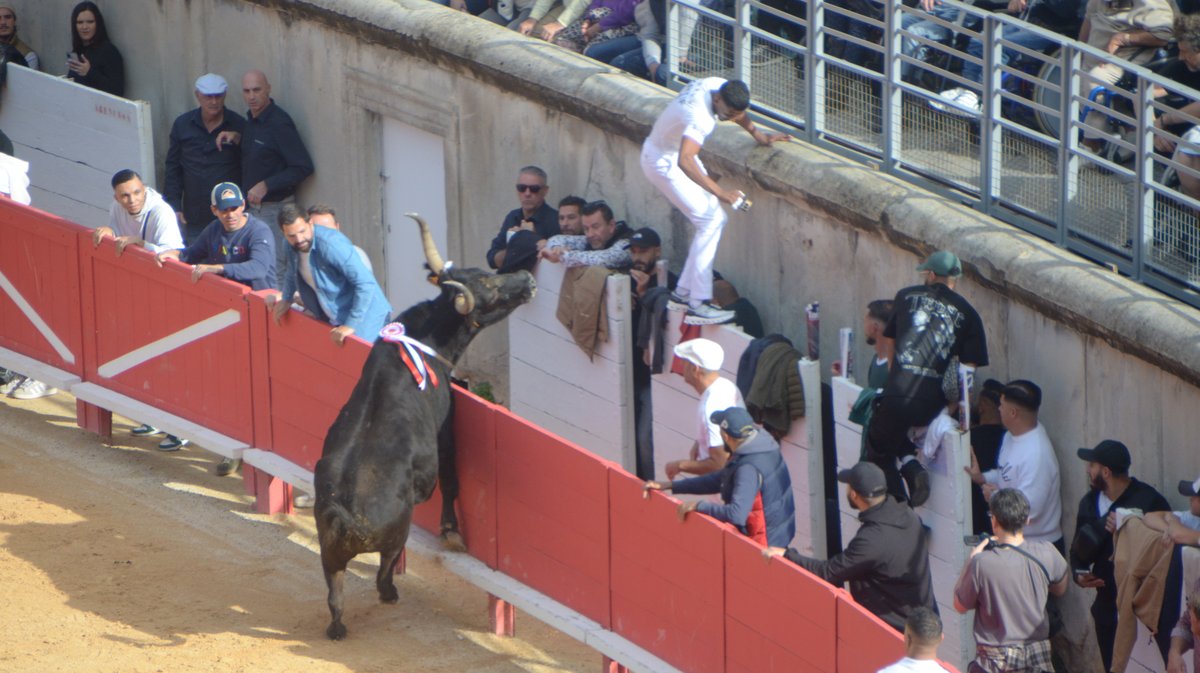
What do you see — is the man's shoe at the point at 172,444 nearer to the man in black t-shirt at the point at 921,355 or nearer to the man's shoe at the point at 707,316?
the man's shoe at the point at 707,316

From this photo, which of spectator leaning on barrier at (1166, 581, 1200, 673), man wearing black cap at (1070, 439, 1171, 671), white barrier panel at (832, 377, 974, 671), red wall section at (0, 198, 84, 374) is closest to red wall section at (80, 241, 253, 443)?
red wall section at (0, 198, 84, 374)

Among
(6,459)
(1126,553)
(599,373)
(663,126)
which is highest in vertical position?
(663,126)

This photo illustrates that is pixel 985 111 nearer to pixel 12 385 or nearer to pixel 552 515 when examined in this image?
pixel 552 515

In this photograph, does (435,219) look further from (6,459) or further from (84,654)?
(84,654)

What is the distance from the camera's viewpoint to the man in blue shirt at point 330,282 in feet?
37.1

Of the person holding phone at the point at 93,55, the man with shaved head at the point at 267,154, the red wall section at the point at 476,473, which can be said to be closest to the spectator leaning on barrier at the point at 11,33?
the person holding phone at the point at 93,55

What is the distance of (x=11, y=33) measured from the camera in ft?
56.7

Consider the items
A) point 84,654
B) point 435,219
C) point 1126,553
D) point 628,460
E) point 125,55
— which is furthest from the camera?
point 125,55

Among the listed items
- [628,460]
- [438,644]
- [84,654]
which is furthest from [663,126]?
[84,654]

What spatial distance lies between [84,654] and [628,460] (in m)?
3.74

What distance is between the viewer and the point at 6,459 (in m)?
13.2

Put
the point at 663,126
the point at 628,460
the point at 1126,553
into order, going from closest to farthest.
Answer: the point at 1126,553, the point at 663,126, the point at 628,460

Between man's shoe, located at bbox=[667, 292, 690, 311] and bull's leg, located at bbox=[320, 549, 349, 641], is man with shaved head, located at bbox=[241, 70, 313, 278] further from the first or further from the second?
bull's leg, located at bbox=[320, 549, 349, 641]

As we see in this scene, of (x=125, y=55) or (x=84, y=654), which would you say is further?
(x=125, y=55)
